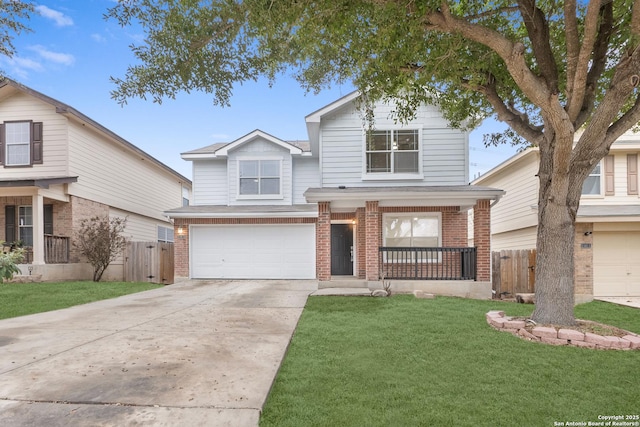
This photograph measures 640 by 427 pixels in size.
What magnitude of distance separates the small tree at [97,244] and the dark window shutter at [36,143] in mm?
2705

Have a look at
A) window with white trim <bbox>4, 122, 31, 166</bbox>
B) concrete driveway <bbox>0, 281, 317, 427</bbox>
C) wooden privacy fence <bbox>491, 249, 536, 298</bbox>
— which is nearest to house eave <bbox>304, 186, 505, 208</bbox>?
wooden privacy fence <bbox>491, 249, 536, 298</bbox>

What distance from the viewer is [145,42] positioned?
6680 mm

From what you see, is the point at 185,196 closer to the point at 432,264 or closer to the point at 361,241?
the point at 361,241

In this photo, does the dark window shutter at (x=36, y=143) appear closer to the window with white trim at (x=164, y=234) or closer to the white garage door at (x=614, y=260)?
the window with white trim at (x=164, y=234)

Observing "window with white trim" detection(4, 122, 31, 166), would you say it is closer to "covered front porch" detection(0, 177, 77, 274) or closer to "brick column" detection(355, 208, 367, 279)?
"covered front porch" detection(0, 177, 77, 274)

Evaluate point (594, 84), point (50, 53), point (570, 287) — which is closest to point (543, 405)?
point (570, 287)

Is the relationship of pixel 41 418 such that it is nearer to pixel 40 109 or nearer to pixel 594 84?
pixel 594 84

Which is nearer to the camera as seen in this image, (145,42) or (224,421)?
(224,421)

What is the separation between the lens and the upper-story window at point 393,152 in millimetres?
11859

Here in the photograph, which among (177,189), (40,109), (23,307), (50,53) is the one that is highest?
(50,53)

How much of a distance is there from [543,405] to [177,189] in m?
21.5

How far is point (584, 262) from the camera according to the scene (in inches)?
417

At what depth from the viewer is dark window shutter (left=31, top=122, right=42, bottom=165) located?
1245cm

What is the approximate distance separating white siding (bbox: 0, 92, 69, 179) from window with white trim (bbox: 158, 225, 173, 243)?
7011 mm
